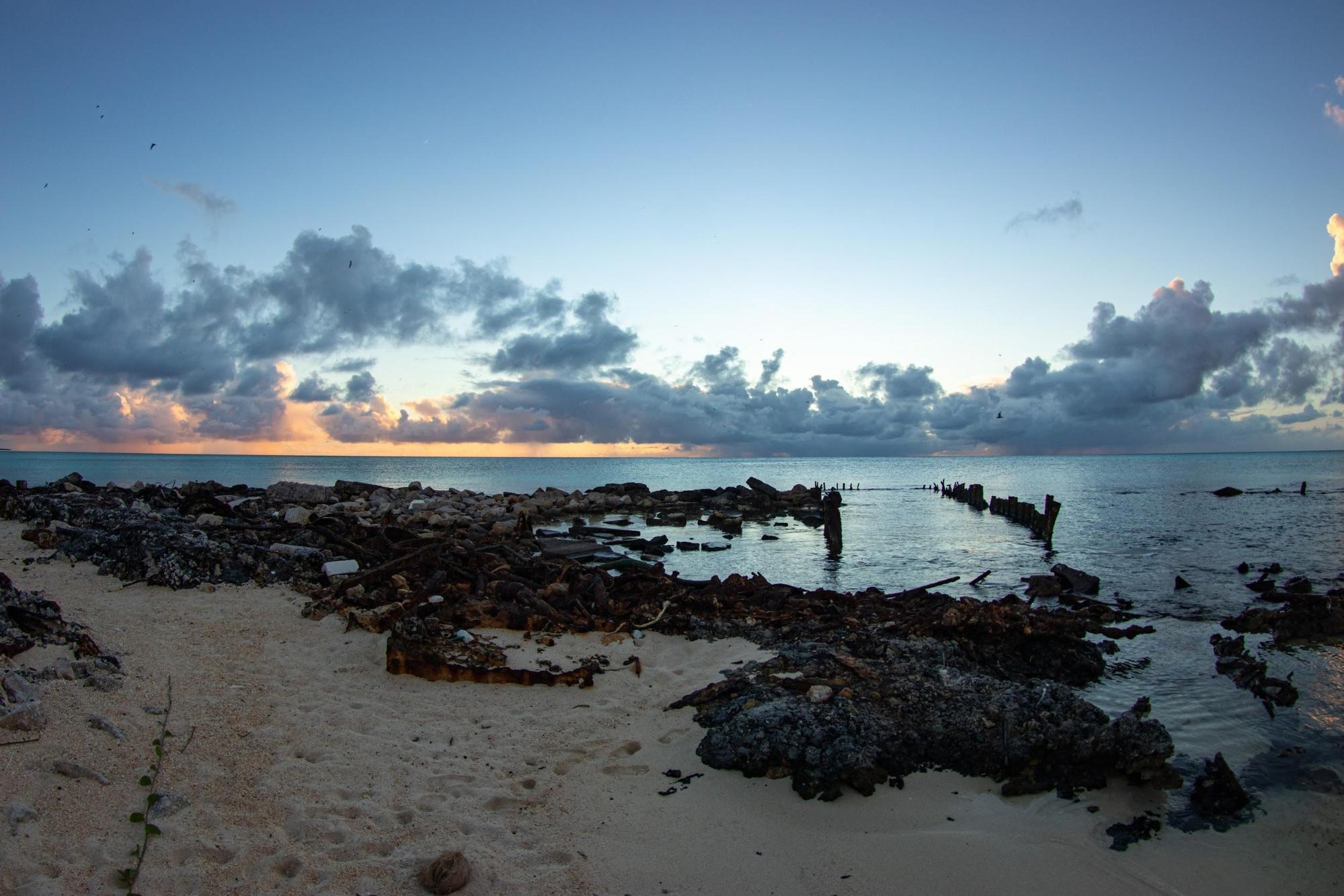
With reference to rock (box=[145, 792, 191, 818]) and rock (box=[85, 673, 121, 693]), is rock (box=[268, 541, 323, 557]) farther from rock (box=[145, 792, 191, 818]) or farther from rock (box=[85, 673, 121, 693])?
rock (box=[145, 792, 191, 818])

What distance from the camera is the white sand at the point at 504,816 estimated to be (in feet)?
12.7

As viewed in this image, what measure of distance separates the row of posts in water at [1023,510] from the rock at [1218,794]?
20.4 m

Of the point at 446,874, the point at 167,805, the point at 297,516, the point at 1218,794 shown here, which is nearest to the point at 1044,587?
the point at 1218,794

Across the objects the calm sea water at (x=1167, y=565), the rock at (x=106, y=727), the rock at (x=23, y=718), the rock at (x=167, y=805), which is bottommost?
the calm sea water at (x=1167, y=565)

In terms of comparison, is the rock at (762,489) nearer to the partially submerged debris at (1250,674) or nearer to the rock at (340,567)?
the partially submerged debris at (1250,674)

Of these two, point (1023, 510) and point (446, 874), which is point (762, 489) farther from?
point (446, 874)

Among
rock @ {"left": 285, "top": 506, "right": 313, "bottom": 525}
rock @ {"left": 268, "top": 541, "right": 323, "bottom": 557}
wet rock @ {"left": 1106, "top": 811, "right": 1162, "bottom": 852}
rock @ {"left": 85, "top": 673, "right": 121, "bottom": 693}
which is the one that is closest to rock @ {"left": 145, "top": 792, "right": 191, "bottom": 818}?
rock @ {"left": 85, "top": 673, "right": 121, "bottom": 693}

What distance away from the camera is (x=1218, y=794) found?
18.0 ft

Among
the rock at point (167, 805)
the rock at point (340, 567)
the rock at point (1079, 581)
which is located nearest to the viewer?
the rock at point (167, 805)

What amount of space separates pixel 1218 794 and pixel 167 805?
25.1 ft

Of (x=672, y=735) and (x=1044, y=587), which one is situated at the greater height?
(x=672, y=735)

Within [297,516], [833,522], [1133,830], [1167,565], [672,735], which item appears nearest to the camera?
[1133,830]

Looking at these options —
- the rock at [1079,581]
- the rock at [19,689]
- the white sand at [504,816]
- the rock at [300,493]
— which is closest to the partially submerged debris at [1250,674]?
the white sand at [504,816]

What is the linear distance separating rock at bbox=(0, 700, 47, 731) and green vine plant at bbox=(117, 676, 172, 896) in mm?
660
